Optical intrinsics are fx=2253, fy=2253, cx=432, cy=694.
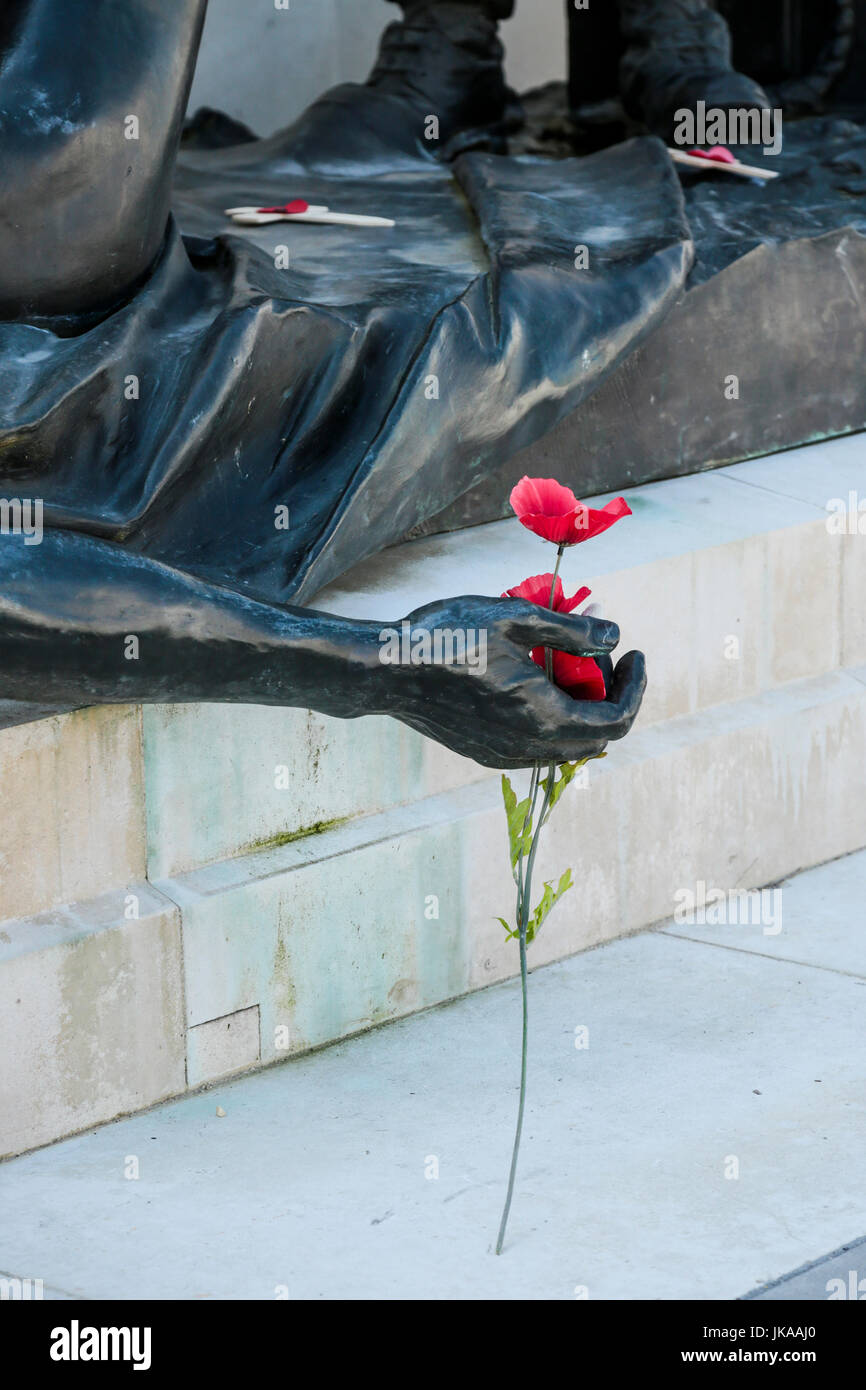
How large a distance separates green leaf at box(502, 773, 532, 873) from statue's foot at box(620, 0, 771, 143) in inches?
119

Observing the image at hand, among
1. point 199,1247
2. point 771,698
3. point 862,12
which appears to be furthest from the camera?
point 862,12

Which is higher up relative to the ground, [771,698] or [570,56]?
[570,56]

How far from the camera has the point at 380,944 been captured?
360 cm

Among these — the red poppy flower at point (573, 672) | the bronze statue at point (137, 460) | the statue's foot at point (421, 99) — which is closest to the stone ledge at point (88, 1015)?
the bronze statue at point (137, 460)

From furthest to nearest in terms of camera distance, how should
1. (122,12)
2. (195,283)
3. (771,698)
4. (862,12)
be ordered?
(862,12), (771,698), (195,283), (122,12)

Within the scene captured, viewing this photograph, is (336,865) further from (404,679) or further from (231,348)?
(231,348)

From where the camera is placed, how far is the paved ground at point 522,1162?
2848 millimetres

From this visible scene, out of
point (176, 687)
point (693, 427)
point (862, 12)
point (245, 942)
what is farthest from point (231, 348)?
point (862, 12)

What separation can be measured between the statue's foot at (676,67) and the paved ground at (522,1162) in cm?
241

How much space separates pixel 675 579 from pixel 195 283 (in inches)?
38.5
